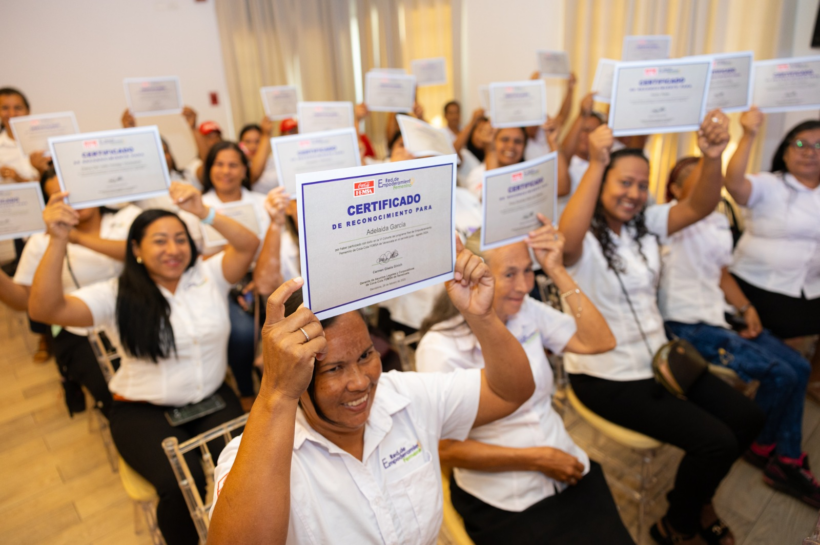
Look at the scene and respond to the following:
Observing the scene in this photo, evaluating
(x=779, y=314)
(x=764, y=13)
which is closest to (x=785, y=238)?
(x=779, y=314)

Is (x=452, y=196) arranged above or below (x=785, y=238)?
above

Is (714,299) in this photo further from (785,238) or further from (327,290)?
(327,290)

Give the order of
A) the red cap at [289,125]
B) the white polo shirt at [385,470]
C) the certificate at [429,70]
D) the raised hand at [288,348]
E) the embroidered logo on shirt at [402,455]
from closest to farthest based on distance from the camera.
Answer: the raised hand at [288,348]
the white polo shirt at [385,470]
the embroidered logo on shirt at [402,455]
the red cap at [289,125]
the certificate at [429,70]

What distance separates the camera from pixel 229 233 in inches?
91.2

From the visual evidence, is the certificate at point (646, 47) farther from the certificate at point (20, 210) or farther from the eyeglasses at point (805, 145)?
the certificate at point (20, 210)

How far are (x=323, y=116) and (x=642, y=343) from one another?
2.29 m

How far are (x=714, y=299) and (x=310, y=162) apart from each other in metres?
2.23

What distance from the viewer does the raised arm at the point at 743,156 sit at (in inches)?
93.4

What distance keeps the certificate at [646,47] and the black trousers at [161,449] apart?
10.6ft

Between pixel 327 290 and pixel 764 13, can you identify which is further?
pixel 764 13

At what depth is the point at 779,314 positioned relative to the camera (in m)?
2.74

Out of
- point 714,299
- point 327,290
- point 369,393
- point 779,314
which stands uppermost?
point 327,290

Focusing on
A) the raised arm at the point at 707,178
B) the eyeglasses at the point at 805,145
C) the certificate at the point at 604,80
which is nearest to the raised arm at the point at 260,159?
the certificate at the point at 604,80

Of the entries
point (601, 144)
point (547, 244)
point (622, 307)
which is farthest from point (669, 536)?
point (601, 144)
